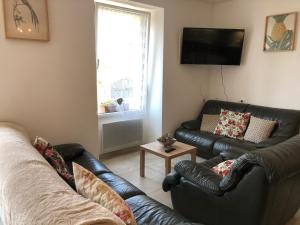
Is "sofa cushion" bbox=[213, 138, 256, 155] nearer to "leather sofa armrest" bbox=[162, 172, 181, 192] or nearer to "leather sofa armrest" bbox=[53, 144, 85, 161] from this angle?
"leather sofa armrest" bbox=[162, 172, 181, 192]

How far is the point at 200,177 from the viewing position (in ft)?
6.44

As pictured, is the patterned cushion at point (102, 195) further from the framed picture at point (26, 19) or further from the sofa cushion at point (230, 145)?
the sofa cushion at point (230, 145)

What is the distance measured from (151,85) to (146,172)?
1.52 metres

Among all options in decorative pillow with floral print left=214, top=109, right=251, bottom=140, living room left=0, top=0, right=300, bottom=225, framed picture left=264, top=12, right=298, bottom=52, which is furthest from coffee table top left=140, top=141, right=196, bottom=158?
framed picture left=264, top=12, right=298, bottom=52

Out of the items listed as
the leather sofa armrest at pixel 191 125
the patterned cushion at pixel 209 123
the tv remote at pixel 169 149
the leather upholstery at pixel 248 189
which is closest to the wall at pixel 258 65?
the patterned cushion at pixel 209 123

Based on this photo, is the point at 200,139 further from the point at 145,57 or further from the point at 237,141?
the point at 145,57

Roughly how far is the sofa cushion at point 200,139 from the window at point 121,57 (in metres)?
0.87

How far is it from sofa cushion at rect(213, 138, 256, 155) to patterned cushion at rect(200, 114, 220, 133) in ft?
1.59

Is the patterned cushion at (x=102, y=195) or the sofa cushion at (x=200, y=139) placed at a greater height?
Answer: the patterned cushion at (x=102, y=195)

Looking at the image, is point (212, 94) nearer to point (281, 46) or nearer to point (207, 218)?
point (281, 46)

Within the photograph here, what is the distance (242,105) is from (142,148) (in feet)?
Result: 6.36

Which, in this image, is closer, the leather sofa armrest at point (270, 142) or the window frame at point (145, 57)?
the leather sofa armrest at point (270, 142)

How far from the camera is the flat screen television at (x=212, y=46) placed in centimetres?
396

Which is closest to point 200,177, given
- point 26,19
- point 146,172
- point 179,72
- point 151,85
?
point 146,172
